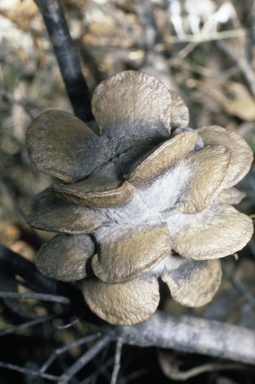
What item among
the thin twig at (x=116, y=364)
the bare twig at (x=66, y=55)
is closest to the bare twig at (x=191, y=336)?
the thin twig at (x=116, y=364)

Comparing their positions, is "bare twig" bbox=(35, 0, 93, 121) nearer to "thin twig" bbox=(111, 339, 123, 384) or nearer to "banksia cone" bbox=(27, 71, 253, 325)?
"banksia cone" bbox=(27, 71, 253, 325)

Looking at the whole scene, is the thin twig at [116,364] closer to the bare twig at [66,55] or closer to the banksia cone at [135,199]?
the banksia cone at [135,199]

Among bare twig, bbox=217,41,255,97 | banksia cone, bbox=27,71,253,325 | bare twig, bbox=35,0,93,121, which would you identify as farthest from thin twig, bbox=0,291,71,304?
bare twig, bbox=217,41,255,97

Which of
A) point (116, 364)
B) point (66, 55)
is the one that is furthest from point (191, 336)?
point (66, 55)

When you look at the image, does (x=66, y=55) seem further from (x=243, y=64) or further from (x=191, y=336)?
(x=243, y=64)

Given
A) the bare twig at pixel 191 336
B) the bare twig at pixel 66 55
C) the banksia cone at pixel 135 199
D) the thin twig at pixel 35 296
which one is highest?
the bare twig at pixel 66 55
